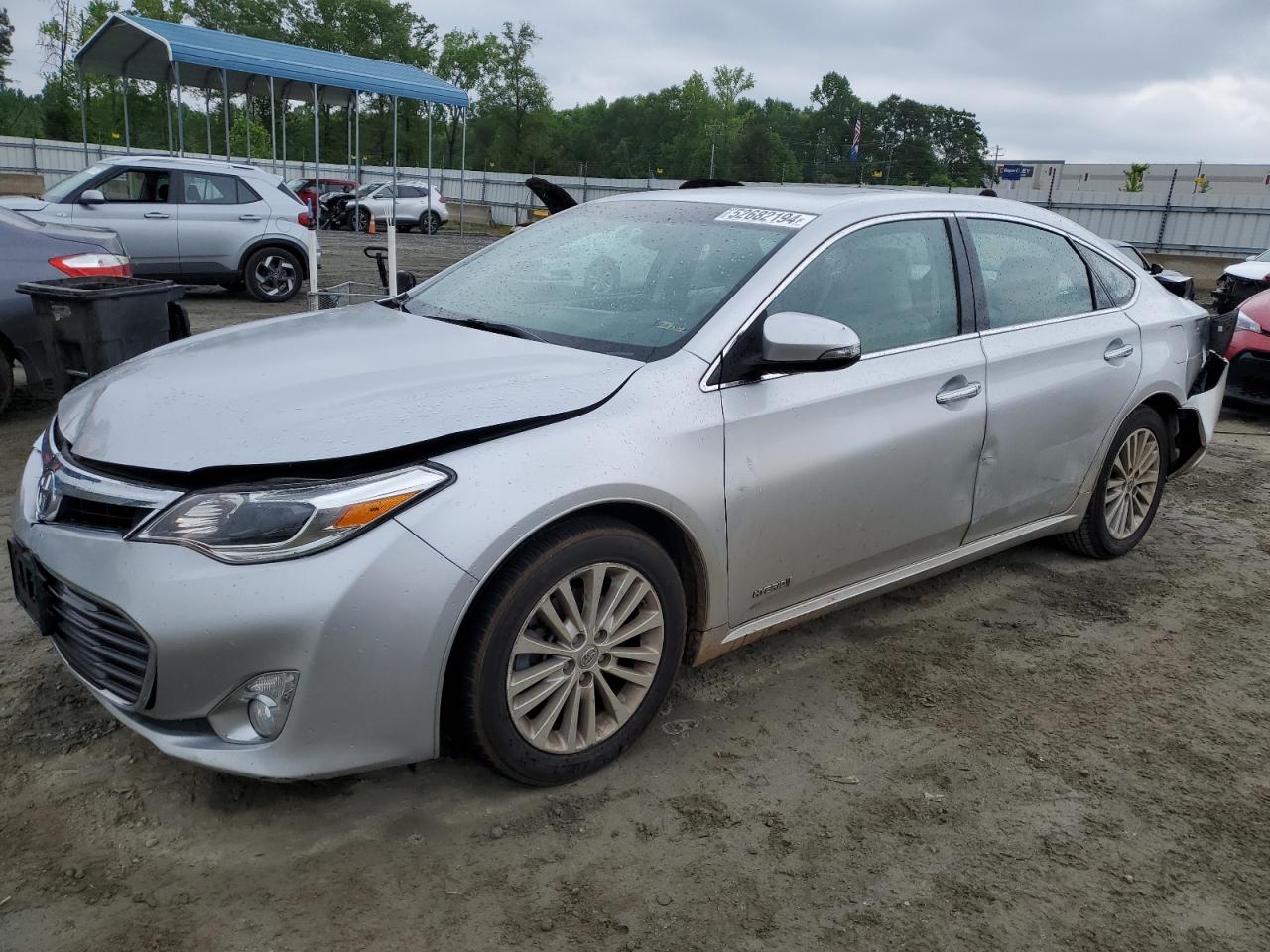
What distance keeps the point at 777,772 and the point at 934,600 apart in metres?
1.62

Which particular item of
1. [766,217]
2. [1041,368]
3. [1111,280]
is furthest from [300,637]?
[1111,280]

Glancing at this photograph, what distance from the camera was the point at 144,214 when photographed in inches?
438

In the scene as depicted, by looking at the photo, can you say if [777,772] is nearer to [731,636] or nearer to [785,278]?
[731,636]

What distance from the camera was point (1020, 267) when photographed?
13.0 feet

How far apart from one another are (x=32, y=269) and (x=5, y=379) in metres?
0.71

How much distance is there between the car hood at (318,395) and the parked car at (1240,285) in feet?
35.4

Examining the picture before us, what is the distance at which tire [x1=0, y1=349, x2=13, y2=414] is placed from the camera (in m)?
6.14

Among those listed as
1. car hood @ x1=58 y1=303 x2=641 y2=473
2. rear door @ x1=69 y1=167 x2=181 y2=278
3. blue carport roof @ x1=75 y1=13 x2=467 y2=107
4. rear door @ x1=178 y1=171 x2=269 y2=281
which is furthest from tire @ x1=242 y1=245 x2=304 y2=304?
car hood @ x1=58 y1=303 x2=641 y2=473

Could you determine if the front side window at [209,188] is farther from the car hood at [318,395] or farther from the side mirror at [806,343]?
the side mirror at [806,343]

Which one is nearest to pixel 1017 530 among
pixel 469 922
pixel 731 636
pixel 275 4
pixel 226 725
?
pixel 731 636

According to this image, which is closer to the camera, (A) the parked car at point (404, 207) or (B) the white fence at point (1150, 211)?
(B) the white fence at point (1150, 211)

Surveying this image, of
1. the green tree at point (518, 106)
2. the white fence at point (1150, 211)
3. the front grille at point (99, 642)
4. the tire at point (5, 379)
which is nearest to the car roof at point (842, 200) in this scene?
the front grille at point (99, 642)

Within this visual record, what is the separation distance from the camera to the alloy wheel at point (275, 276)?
1201cm

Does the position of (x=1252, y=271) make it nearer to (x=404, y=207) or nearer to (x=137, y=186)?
(x=137, y=186)
